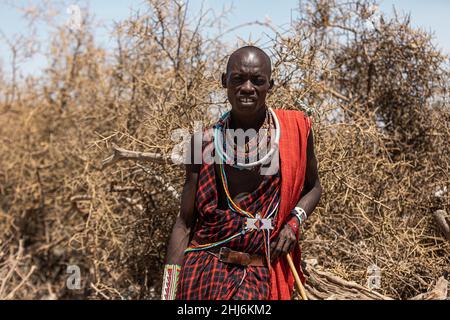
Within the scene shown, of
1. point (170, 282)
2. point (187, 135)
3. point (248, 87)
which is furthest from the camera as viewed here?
point (187, 135)

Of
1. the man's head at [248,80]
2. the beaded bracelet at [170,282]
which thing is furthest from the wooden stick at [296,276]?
the man's head at [248,80]

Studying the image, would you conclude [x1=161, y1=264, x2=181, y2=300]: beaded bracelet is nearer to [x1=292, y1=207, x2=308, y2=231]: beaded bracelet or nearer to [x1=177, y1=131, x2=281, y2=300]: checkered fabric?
[x1=177, y1=131, x2=281, y2=300]: checkered fabric

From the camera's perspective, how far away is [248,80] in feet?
8.32

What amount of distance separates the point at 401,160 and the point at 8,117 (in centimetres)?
370

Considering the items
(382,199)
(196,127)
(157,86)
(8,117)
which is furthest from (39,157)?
(382,199)

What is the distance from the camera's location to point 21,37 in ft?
19.9

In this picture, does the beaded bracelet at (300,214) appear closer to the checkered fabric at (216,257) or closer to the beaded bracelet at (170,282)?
the checkered fabric at (216,257)

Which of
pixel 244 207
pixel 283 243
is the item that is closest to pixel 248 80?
pixel 244 207

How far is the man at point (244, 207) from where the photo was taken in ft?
8.33

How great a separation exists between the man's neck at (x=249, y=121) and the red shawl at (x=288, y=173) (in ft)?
0.24

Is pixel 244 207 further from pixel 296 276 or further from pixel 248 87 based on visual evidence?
pixel 248 87

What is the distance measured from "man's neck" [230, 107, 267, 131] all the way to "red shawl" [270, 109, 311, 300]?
0.24 feet

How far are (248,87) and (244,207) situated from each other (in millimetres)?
485
